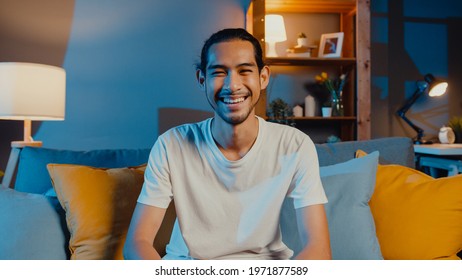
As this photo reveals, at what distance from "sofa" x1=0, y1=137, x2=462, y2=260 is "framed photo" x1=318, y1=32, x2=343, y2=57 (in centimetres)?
155

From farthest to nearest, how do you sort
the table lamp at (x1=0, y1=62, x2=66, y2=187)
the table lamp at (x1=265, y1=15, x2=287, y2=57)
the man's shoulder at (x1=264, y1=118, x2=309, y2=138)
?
1. the table lamp at (x1=265, y1=15, x2=287, y2=57)
2. the table lamp at (x1=0, y1=62, x2=66, y2=187)
3. the man's shoulder at (x1=264, y1=118, x2=309, y2=138)

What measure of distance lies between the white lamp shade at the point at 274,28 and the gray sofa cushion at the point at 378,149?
1280 mm

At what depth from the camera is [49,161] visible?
1.24 m

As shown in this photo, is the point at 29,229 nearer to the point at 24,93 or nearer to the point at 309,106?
the point at 24,93

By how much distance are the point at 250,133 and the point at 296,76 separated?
1.84 metres

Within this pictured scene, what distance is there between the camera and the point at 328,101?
264 centimetres

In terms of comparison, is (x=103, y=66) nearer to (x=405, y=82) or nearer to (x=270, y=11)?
(x=270, y=11)

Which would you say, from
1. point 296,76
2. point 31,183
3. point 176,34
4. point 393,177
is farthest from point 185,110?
point 393,177

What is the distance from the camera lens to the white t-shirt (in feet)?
2.94

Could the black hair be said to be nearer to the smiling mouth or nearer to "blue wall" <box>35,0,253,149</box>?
the smiling mouth

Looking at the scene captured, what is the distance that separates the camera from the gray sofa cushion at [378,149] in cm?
129

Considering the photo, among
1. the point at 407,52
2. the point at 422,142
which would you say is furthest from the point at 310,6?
the point at 422,142

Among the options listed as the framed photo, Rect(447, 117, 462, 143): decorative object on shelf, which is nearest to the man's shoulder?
the framed photo
